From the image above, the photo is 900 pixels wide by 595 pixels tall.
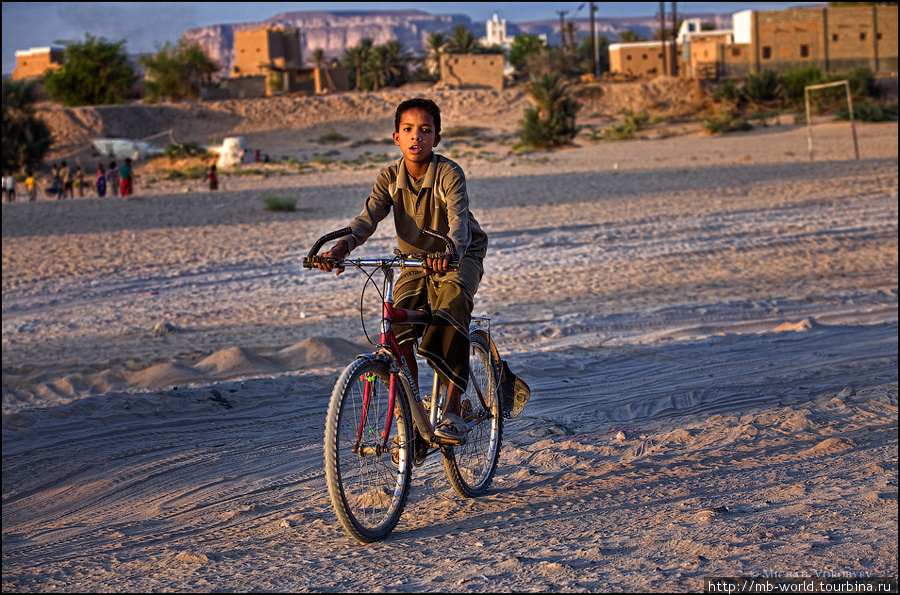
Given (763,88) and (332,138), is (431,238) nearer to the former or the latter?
(332,138)

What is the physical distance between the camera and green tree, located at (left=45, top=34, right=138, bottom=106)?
198ft

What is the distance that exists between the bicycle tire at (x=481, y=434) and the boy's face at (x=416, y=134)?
1.02 metres

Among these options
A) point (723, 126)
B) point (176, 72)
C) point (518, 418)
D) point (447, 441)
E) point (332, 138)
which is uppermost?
point (176, 72)

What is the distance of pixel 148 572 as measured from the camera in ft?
12.0

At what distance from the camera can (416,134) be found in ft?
13.7

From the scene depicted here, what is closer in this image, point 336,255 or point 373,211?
point 336,255

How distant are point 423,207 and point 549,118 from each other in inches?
1458

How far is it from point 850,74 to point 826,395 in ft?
162

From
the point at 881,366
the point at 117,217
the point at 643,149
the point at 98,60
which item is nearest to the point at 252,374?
the point at 881,366

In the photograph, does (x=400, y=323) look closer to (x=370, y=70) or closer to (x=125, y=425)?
(x=125, y=425)

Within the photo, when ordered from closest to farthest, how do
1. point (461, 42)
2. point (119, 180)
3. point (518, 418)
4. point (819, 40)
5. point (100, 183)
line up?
point (518, 418)
point (100, 183)
point (119, 180)
point (819, 40)
point (461, 42)

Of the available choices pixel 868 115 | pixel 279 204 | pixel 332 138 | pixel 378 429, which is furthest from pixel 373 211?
pixel 332 138

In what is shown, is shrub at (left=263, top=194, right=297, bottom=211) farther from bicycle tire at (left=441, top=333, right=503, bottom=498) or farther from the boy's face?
the boy's face

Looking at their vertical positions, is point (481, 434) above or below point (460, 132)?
below
